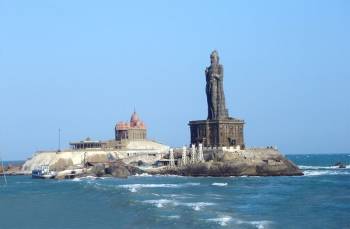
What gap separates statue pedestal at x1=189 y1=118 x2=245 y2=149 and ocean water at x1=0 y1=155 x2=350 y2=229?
167 feet

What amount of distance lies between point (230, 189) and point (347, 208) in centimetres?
2977

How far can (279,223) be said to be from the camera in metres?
62.2

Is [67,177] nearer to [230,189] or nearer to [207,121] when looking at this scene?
[207,121]

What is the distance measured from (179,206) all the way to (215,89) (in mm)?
97382

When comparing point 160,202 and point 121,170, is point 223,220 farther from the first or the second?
point 121,170

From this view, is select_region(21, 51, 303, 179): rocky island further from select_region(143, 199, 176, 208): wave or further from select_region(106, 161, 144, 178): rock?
select_region(143, 199, 176, 208): wave

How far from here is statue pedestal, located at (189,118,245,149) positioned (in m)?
162

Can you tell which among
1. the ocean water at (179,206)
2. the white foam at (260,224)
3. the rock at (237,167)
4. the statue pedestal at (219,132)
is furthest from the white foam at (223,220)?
the statue pedestal at (219,132)

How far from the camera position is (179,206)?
7612 cm

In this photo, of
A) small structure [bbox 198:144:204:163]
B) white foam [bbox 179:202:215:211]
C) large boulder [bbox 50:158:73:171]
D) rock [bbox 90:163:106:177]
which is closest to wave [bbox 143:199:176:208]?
white foam [bbox 179:202:215:211]

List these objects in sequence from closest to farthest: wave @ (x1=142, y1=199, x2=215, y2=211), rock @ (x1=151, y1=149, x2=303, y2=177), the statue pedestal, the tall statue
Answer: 1. wave @ (x1=142, y1=199, x2=215, y2=211)
2. rock @ (x1=151, y1=149, x2=303, y2=177)
3. the statue pedestal
4. the tall statue

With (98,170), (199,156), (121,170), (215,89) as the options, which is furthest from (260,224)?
(215,89)

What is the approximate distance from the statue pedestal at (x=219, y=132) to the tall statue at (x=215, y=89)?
485cm

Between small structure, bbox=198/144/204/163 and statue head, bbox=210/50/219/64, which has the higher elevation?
statue head, bbox=210/50/219/64
